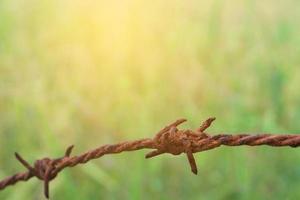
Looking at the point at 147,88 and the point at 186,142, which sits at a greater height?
the point at 186,142

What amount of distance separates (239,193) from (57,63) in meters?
1.11

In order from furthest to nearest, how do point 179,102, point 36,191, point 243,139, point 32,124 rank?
point 179,102, point 32,124, point 36,191, point 243,139

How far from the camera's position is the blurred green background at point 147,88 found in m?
3.19

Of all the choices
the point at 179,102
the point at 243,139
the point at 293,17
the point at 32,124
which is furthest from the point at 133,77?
the point at 243,139

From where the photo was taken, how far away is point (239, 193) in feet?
10.2

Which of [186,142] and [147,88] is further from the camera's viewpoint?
[147,88]

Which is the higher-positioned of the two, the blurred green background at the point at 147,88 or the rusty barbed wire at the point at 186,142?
the rusty barbed wire at the point at 186,142

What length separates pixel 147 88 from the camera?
12.1ft

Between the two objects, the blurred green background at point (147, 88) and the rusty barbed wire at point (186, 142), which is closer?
the rusty barbed wire at point (186, 142)

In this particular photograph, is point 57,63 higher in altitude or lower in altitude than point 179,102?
higher

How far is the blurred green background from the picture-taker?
3193 millimetres

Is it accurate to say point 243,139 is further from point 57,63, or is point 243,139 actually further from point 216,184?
point 57,63

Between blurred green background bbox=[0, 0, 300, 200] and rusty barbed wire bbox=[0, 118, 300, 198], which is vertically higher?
rusty barbed wire bbox=[0, 118, 300, 198]

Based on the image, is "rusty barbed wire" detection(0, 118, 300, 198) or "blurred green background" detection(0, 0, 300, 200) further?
"blurred green background" detection(0, 0, 300, 200)
